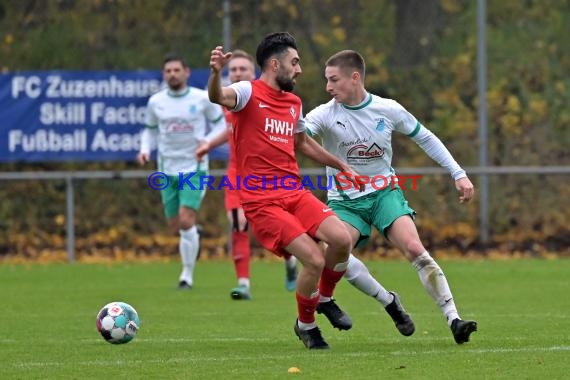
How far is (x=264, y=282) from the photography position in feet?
46.4

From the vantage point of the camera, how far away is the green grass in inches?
283

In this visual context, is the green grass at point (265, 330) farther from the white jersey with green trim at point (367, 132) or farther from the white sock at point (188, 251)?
the white jersey with green trim at point (367, 132)

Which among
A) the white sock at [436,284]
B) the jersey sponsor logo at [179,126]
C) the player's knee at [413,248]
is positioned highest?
the player's knee at [413,248]

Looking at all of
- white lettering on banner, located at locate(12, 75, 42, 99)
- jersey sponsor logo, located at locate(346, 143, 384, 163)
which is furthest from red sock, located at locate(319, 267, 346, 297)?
white lettering on banner, located at locate(12, 75, 42, 99)

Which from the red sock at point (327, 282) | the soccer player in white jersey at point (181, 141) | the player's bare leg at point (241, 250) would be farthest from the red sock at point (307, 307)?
the soccer player in white jersey at point (181, 141)

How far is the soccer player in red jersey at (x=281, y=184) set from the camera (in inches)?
318

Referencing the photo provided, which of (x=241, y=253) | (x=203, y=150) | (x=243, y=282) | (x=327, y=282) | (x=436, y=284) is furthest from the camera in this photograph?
(x=241, y=253)

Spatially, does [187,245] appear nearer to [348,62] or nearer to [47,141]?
[47,141]

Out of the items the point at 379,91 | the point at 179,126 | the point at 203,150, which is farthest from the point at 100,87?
the point at 203,150

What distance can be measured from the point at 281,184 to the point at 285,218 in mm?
286

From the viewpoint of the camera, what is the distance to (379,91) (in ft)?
58.8

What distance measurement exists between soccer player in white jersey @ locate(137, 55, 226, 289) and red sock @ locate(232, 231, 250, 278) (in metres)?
0.84

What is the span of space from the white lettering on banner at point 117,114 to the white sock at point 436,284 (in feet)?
30.8

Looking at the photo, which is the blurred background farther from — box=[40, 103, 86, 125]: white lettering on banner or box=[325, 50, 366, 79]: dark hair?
box=[325, 50, 366, 79]: dark hair
